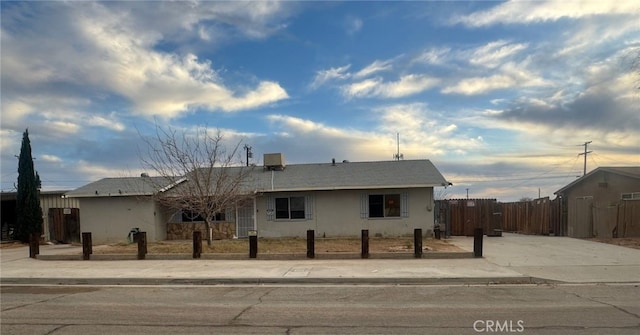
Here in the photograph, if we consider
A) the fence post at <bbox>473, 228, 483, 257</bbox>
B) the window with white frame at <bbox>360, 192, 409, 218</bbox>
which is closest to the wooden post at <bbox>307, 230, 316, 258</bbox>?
the fence post at <bbox>473, 228, 483, 257</bbox>

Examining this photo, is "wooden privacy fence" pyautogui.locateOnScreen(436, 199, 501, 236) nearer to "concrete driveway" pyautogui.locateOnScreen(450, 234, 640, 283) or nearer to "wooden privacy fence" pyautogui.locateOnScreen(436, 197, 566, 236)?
"wooden privacy fence" pyautogui.locateOnScreen(436, 197, 566, 236)

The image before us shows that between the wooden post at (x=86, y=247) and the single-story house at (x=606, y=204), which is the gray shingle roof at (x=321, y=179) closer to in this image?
the wooden post at (x=86, y=247)

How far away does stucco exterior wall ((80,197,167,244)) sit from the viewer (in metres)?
22.2

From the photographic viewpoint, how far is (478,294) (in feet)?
29.9

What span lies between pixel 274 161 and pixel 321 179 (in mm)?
3962

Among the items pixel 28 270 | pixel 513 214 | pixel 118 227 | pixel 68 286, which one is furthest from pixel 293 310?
pixel 513 214

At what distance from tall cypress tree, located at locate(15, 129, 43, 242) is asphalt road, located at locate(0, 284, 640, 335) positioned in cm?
1621

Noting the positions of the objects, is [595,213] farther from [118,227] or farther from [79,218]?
[79,218]

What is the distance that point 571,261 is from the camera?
43.7 feet

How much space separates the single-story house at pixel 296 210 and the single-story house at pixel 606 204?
23.4ft

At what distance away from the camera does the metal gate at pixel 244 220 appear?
23.0 m

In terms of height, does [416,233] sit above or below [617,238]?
above

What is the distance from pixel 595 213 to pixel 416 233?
40.6 feet

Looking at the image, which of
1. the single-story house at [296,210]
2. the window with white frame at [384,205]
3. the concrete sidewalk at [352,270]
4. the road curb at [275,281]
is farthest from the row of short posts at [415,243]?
the window with white frame at [384,205]
